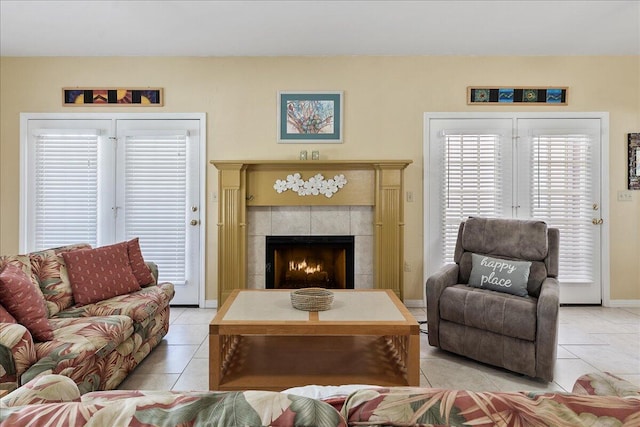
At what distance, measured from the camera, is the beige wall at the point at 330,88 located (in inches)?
160

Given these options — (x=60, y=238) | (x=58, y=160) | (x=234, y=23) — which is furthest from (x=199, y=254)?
(x=234, y=23)

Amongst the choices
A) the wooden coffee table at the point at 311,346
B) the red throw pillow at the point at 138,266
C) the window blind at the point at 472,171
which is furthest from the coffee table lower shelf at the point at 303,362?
the window blind at the point at 472,171

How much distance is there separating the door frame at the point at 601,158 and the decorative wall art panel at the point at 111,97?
2913 millimetres

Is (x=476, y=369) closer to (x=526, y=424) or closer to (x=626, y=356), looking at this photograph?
(x=626, y=356)

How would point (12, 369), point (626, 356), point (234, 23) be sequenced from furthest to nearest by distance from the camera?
point (234, 23) < point (626, 356) < point (12, 369)

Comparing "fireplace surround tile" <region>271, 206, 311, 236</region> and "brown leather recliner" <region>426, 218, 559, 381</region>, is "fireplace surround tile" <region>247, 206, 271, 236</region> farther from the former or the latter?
"brown leather recliner" <region>426, 218, 559, 381</region>

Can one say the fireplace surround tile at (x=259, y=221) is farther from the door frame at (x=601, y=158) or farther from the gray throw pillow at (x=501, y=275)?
the gray throw pillow at (x=501, y=275)

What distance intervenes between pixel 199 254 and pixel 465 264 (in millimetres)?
2690

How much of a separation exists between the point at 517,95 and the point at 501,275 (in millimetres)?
2280

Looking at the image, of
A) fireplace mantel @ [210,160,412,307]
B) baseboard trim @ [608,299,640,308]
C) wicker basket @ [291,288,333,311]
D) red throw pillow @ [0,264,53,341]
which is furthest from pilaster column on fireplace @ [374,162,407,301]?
red throw pillow @ [0,264,53,341]

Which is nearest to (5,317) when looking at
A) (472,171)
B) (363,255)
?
(363,255)

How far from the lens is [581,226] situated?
13.3 feet

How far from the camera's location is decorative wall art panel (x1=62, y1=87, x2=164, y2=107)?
4.05 meters

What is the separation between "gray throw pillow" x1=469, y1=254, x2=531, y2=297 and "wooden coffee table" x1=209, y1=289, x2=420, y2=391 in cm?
83
